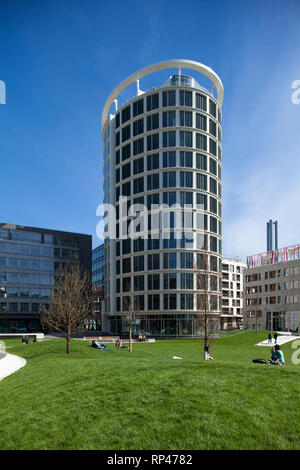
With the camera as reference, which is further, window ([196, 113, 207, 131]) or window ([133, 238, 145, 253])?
window ([196, 113, 207, 131])

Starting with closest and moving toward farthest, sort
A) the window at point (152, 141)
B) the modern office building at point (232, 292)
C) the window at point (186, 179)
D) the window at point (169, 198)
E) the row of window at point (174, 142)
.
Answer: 1. the window at point (169, 198)
2. the window at point (186, 179)
3. the row of window at point (174, 142)
4. the window at point (152, 141)
5. the modern office building at point (232, 292)

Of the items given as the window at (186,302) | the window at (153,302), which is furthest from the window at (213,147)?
the window at (153,302)

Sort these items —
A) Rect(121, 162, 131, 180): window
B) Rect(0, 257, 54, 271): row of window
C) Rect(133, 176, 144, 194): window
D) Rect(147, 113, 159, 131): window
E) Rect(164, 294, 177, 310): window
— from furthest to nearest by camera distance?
Rect(0, 257, 54, 271): row of window
Rect(121, 162, 131, 180): window
Rect(133, 176, 144, 194): window
Rect(147, 113, 159, 131): window
Rect(164, 294, 177, 310): window

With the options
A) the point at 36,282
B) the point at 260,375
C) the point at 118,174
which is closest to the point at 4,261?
the point at 36,282

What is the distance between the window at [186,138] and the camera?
6216 centimetres

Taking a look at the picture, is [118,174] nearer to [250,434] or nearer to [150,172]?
[150,172]

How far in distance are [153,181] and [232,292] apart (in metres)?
70.6

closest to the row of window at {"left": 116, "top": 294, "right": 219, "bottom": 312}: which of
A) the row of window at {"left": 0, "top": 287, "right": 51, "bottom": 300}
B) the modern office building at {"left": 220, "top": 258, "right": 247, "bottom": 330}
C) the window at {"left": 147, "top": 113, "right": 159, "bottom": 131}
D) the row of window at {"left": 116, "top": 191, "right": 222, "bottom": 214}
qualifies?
the row of window at {"left": 116, "top": 191, "right": 222, "bottom": 214}

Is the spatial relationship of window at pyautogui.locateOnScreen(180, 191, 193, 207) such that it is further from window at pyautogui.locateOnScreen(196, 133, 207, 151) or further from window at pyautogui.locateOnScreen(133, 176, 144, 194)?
window at pyautogui.locateOnScreen(196, 133, 207, 151)

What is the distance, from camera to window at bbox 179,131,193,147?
6216cm

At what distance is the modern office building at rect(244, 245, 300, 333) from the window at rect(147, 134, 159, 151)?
4296 centimetres

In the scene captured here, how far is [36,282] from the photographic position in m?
81.9

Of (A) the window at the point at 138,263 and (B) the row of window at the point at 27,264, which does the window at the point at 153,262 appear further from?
(B) the row of window at the point at 27,264

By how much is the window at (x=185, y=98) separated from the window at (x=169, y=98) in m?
1.22
